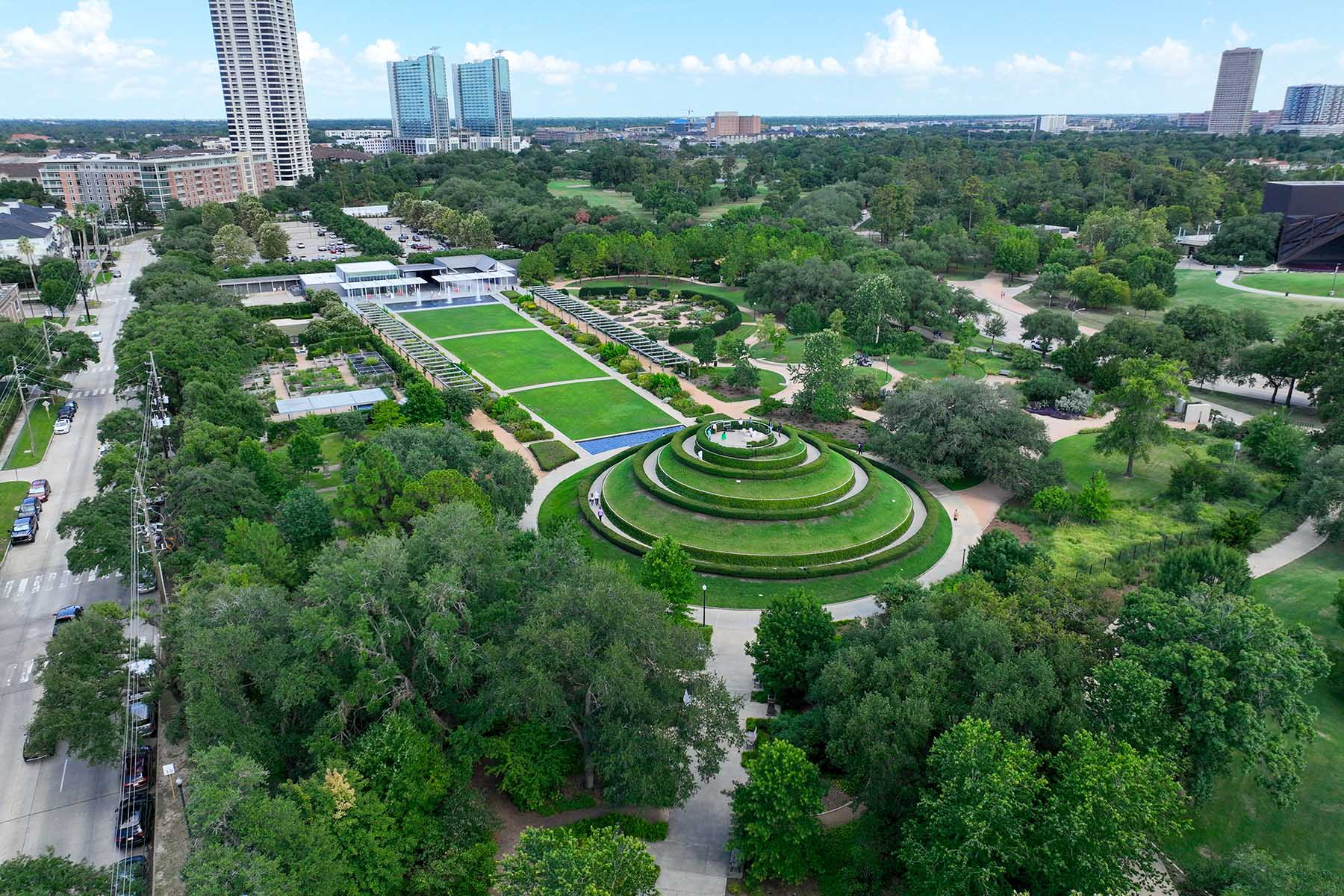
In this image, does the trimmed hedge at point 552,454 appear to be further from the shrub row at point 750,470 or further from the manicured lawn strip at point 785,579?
the shrub row at point 750,470

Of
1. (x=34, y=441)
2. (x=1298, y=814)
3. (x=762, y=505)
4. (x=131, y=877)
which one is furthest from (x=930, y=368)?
(x=34, y=441)

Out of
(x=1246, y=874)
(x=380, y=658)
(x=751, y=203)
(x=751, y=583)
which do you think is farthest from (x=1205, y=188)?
(x=380, y=658)

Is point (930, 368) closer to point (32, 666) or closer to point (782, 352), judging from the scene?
point (782, 352)

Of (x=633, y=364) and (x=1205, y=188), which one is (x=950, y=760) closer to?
(x=633, y=364)

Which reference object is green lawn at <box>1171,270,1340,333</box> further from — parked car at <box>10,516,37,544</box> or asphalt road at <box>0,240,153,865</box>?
parked car at <box>10,516,37,544</box>

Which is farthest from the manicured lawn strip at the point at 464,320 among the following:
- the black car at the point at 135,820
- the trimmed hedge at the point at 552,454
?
the black car at the point at 135,820
